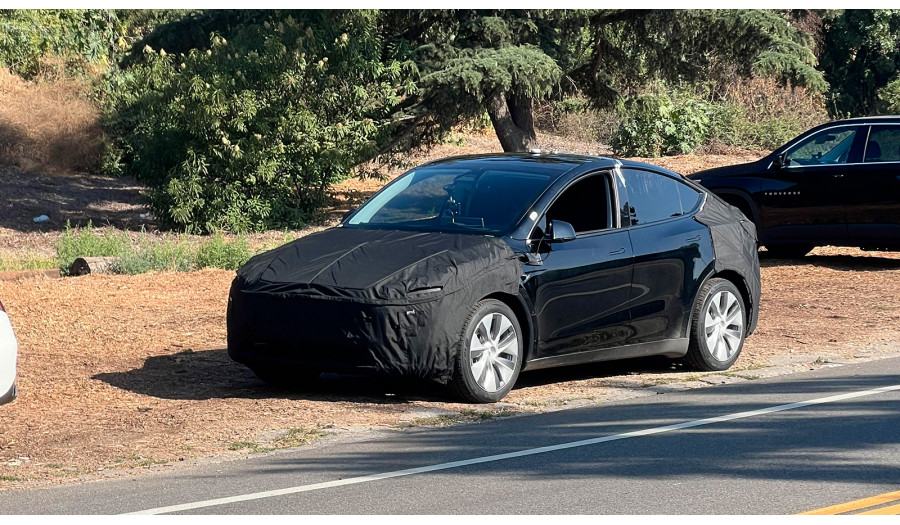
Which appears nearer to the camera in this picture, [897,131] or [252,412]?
[252,412]

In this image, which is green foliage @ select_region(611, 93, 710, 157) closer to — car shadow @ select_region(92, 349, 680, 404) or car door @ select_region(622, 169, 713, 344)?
car shadow @ select_region(92, 349, 680, 404)

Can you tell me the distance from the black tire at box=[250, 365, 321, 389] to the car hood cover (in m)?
0.77

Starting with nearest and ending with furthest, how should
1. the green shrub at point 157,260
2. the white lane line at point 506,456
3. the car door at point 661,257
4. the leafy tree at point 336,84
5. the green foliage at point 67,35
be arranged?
the white lane line at point 506,456, the car door at point 661,257, the green shrub at point 157,260, the leafy tree at point 336,84, the green foliage at point 67,35

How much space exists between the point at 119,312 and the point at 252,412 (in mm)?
4802

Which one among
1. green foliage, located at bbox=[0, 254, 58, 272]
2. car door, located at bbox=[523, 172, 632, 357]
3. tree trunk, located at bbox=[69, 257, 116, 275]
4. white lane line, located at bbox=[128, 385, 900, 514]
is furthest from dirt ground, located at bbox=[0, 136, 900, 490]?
green foliage, located at bbox=[0, 254, 58, 272]

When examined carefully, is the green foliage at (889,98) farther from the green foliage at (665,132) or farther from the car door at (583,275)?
the car door at (583,275)

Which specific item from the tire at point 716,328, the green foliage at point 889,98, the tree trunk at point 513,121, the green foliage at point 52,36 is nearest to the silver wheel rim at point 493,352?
the tire at point 716,328

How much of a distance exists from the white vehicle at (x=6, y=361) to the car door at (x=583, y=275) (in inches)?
140

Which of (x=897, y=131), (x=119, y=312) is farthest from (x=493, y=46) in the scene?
(x=119, y=312)

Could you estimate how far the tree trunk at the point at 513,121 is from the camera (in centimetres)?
2595

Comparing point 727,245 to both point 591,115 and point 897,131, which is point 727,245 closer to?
point 897,131

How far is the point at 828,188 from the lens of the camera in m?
Result: 16.6

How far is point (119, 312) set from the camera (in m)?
13.4

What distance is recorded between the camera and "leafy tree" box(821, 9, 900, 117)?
1468 inches
